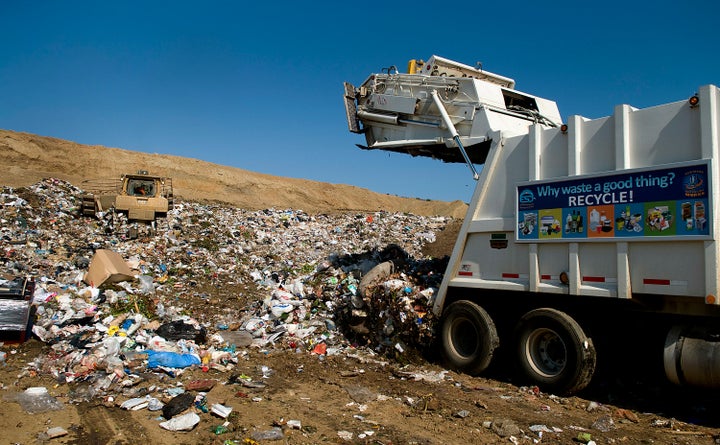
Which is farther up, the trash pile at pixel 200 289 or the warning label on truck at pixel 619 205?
the warning label on truck at pixel 619 205

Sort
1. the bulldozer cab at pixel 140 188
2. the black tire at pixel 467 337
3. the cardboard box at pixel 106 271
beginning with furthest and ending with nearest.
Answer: the bulldozer cab at pixel 140 188 < the cardboard box at pixel 106 271 < the black tire at pixel 467 337

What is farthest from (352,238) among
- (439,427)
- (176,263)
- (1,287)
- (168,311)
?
(439,427)

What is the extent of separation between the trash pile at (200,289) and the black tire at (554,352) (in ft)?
4.16

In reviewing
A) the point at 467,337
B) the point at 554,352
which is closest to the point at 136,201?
the point at 467,337

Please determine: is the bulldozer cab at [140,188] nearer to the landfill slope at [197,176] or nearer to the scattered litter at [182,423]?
the landfill slope at [197,176]

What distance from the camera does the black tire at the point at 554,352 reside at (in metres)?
4.29

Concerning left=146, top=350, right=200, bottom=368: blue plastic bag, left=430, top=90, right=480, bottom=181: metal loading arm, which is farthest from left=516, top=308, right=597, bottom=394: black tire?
left=146, top=350, right=200, bottom=368: blue plastic bag

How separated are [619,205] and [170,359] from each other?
4644 mm

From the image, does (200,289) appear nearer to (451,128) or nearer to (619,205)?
(451,128)

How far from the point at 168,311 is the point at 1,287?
2.14m

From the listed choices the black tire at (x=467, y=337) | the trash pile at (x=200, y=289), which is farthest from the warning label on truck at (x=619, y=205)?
the trash pile at (x=200, y=289)

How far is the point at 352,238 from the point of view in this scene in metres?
12.6

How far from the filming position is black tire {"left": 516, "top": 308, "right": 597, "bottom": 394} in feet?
14.1

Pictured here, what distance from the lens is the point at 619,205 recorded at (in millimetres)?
4250
